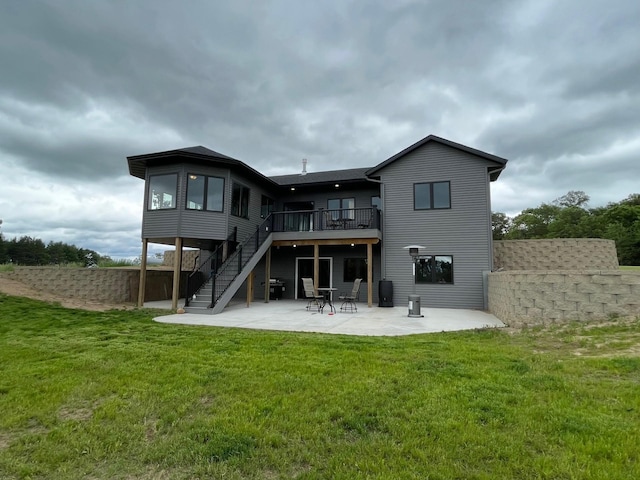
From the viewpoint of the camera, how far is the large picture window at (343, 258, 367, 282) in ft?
46.4

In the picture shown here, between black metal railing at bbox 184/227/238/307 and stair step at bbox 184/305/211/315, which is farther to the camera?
black metal railing at bbox 184/227/238/307

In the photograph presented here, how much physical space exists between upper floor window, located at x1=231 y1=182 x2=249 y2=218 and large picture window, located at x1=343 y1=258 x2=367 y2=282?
16.0 ft

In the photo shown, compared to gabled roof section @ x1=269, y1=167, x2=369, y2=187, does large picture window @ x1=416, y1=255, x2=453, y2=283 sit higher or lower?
lower

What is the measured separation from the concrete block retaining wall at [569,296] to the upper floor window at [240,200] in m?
9.34

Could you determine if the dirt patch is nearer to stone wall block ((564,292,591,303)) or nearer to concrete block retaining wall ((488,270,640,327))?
concrete block retaining wall ((488,270,640,327))

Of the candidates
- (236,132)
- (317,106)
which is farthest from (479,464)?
(236,132)

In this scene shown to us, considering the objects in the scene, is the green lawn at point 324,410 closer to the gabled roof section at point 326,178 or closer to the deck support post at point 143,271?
the deck support post at point 143,271

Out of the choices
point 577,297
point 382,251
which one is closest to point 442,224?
point 382,251

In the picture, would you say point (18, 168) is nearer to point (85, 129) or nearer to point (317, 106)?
point (85, 129)

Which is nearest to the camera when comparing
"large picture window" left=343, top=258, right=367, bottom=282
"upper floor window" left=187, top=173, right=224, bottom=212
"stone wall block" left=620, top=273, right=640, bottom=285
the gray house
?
→ "stone wall block" left=620, top=273, right=640, bottom=285

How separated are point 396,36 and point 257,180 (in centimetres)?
758

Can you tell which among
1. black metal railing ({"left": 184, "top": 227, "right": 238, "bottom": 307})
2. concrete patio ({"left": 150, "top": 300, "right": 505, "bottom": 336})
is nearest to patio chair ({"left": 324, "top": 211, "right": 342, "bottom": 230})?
black metal railing ({"left": 184, "top": 227, "right": 238, "bottom": 307})

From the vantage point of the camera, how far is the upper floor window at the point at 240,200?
1227 cm

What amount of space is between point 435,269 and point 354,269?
3542 mm
